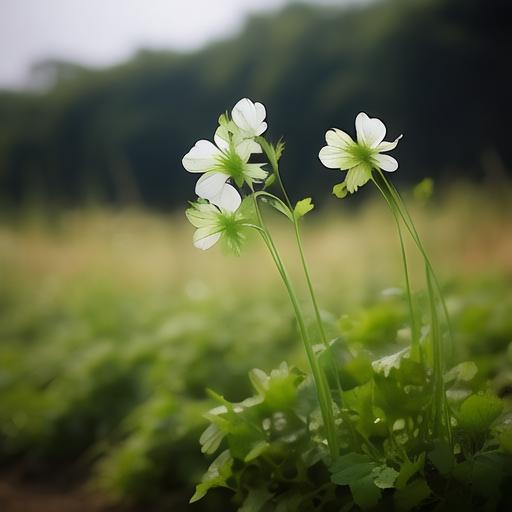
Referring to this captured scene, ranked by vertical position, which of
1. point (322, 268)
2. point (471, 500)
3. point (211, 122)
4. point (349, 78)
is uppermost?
point (211, 122)

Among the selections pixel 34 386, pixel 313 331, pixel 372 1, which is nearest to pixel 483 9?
pixel 372 1

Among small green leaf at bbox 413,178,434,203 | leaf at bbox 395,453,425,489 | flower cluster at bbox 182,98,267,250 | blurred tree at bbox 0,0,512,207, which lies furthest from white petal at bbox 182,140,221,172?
blurred tree at bbox 0,0,512,207

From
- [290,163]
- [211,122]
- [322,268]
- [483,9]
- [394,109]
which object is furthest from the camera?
[211,122]

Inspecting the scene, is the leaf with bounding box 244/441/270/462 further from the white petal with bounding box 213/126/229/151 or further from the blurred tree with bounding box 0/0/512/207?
the blurred tree with bounding box 0/0/512/207

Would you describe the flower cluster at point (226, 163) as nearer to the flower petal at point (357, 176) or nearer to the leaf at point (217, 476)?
the flower petal at point (357, 176)

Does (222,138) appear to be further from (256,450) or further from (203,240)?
(256,450)

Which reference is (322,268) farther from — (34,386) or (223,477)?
(223,477)

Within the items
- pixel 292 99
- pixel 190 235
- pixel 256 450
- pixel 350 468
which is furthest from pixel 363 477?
pixel 292 99

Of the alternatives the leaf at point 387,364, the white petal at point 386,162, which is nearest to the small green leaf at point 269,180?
the white petal at point 386,162
